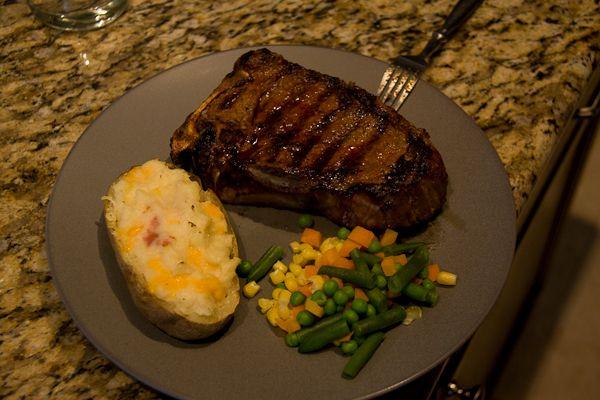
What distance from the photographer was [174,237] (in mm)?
2020

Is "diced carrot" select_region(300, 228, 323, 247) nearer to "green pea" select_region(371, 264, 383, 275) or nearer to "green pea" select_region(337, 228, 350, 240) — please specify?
"green pea" select_region(337, 228, 350, 240)

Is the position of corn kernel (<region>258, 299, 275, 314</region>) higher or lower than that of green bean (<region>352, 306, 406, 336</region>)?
lower

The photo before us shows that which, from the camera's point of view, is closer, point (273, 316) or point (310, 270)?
point (273, 316)

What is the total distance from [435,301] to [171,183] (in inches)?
38.7

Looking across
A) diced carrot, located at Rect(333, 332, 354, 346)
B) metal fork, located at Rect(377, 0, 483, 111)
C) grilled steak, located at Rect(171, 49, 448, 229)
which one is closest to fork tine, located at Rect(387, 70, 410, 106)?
metal fork, located at Rect(377, 0, 483, 111)

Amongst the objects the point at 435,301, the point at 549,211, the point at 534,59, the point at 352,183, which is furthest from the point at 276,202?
the point at 549,211

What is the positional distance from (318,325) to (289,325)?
0.30ft

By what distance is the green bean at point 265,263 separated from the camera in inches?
82.7

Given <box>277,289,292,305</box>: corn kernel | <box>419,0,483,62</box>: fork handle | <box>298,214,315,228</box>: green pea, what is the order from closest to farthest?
<box>277,289,292,305</box>: corn kernel, <box>298,214,315,228</box>: green pea, <box>419,0,483,62</box>: fork handle

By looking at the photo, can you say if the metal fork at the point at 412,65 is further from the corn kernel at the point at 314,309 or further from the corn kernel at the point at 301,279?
the corn kernel at the point at 314,309

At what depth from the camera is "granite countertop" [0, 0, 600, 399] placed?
2.31 metres

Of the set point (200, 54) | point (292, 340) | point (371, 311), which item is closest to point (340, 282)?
point (371, 311)

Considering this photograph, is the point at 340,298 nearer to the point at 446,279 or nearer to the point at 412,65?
the point at 446,279

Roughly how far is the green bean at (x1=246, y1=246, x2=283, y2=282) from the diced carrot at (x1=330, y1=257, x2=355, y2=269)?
0.20 metres
